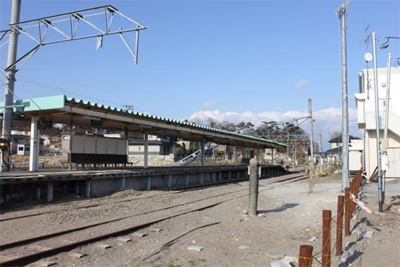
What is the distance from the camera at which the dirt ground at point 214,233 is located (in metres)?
7.43

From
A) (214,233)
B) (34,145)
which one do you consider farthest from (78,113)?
(214,233)

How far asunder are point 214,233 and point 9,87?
Result: 11301 mm

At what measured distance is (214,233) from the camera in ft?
33.2

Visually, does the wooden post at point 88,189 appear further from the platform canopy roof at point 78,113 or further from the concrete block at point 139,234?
the concrete block at point 139,234

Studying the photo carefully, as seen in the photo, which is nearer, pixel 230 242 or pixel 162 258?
pixel 162 258

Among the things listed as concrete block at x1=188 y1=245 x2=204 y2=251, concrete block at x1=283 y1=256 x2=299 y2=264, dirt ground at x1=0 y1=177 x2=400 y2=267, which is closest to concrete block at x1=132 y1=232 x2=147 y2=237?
dirt ground at x1=0 y1=177 x2=400 y2=267

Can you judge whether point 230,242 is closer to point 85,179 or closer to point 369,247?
point 369,247

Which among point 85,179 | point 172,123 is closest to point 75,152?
point 85,179

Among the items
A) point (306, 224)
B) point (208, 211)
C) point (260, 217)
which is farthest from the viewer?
point (208, 211)

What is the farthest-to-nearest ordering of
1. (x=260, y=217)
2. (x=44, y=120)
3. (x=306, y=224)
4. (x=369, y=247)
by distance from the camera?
1. (x=44, y=120)
2. (x=260, y=217)
3. (x=306, y=224)
4. (x=369, y=247)

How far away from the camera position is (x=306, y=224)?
1197cm

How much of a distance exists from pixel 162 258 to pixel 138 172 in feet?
42.4

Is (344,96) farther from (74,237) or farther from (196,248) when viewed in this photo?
(74,237)

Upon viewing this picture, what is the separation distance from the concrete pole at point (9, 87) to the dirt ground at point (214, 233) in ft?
13.4
